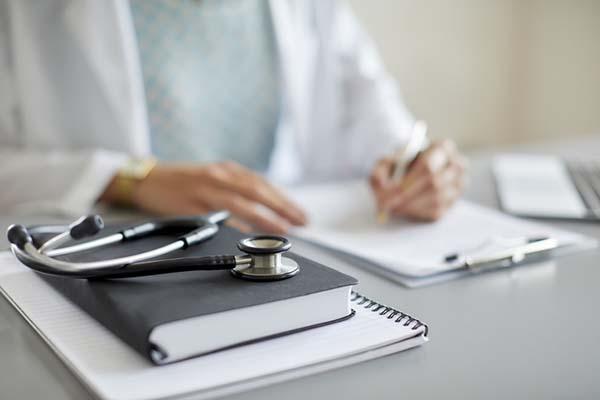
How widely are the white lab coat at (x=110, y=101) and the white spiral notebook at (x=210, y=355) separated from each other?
1.68 ft

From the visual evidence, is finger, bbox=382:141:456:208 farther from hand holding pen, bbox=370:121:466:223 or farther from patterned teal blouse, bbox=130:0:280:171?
patterned teal blouse, bbox=130:0:280:171

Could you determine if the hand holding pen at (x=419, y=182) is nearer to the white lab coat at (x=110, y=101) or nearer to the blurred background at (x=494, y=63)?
the white lab coat at (x=110, y=101)

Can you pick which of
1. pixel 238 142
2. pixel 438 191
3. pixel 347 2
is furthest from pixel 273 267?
pixel 347 2

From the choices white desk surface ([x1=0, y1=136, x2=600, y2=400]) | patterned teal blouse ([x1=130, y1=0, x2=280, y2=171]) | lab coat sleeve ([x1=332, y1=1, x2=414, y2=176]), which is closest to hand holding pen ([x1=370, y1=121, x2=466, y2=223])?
white desk surface ([x1=0, y1=136, x2=600, y2=400])

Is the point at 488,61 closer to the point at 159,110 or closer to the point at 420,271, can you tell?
the point at 159,110

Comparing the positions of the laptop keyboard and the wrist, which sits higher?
the wrist

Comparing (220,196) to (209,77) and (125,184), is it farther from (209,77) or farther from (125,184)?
(209,77)

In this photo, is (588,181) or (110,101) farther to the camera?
(110,101)

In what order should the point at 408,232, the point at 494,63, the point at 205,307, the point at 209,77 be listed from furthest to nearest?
the point at 494,63, the point at 209,77, the point at 408,232, the point at 205,307

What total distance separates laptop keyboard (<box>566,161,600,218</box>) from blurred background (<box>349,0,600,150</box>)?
1278mm

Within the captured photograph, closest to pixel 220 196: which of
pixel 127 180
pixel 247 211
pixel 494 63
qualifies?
pixel 247 211

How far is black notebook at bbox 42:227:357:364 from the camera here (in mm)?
466

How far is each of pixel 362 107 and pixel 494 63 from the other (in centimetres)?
151

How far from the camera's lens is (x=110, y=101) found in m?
1.32
